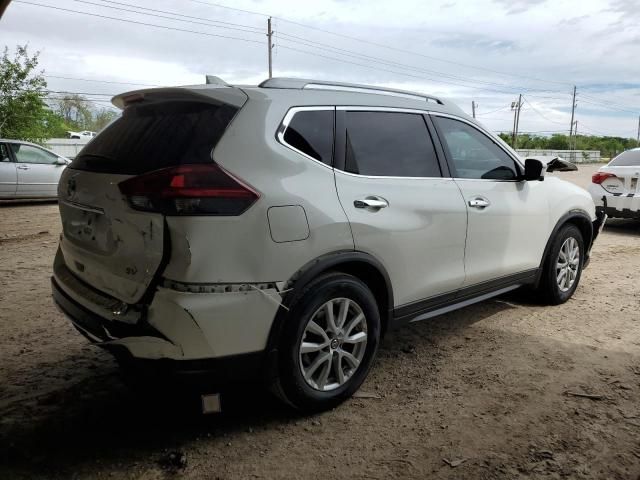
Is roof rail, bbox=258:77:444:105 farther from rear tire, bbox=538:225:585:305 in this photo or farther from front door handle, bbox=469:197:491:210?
rear tire, bbox=538:225:585:305

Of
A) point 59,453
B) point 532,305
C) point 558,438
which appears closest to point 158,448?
point 59,453

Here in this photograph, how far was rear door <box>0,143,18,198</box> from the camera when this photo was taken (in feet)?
39.0

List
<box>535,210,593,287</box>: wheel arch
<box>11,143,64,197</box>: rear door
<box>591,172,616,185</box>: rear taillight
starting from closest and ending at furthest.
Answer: <box>535,210,593,287</box>: wheel arch → <box>591,172,616,185</box>: rear taillight → <box>11,143,64,197</box>: rear door

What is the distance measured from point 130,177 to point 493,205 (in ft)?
8.43

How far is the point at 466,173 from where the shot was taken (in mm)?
3760

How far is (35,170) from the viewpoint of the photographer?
40.5 feet

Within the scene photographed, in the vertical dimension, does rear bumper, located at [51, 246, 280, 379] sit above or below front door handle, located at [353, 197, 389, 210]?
below

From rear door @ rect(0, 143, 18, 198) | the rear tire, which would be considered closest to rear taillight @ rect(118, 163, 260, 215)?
the rear tire

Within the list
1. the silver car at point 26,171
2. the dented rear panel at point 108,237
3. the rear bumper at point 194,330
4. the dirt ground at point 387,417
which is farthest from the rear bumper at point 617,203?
the silver car at point 26,171

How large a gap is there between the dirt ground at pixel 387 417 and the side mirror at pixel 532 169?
123 centimetres

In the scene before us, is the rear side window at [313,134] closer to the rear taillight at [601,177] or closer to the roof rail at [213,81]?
the roof rail at [213,81]

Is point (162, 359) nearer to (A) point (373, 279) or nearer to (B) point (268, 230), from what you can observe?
(B) point (268, 230)

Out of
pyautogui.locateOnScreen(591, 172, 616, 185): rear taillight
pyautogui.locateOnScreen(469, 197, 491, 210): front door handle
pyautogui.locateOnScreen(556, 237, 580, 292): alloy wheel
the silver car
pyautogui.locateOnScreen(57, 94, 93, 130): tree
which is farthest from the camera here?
pyautogui.locateOnScreen(57, 94, 93, 130): tree

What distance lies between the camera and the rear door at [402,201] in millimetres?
2936
